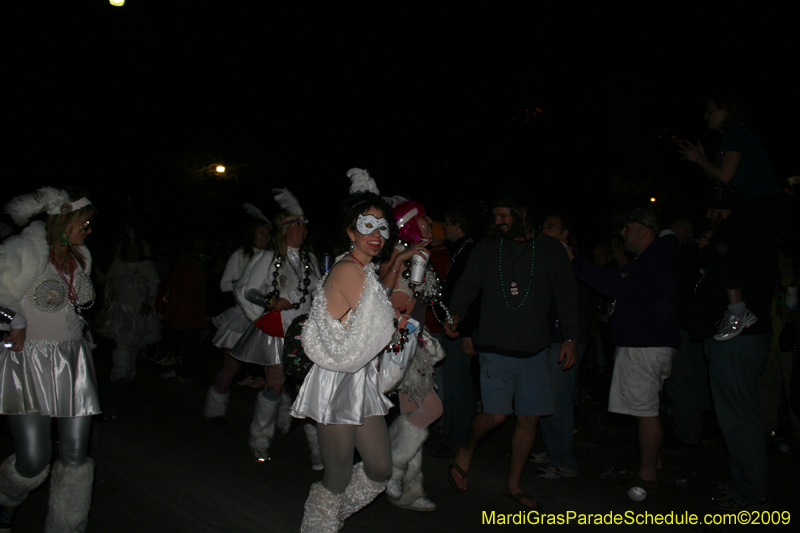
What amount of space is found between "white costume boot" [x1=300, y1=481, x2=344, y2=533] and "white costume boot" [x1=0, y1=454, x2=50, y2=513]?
1.56 meters

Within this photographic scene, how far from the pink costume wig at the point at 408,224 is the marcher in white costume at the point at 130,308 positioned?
18.2 feet

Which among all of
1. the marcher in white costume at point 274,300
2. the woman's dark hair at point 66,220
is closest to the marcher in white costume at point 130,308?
the marcher in white costume at point 274,300

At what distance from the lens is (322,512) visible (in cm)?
293

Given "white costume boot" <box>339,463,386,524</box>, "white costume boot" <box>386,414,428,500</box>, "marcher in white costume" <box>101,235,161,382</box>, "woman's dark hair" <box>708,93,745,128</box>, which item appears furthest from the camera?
"marcher in white costume" <box>101,235,161,382</box>

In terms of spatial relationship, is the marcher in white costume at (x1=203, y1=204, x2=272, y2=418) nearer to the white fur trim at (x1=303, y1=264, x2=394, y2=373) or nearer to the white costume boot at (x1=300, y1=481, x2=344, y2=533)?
the white fur trim at (x1=303, y1=264, x2=394, y2=373)

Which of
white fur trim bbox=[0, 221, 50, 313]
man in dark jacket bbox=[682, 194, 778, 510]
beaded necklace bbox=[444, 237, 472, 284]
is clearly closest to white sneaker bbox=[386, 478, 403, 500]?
beaded necklace bbox=[444, 237, 472, 284]

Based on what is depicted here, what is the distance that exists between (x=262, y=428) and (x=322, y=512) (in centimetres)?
223

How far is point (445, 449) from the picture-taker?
5.29 meters

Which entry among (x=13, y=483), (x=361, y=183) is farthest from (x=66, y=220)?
(x=361, y=183)

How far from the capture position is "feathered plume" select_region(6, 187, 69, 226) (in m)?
3.45

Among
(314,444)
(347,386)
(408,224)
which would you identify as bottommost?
(314,444)

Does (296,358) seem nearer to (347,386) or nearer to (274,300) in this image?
(347,386)

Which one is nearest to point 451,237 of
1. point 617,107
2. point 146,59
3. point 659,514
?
point 659,514

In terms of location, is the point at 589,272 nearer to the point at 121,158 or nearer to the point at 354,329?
the point at 354,329
